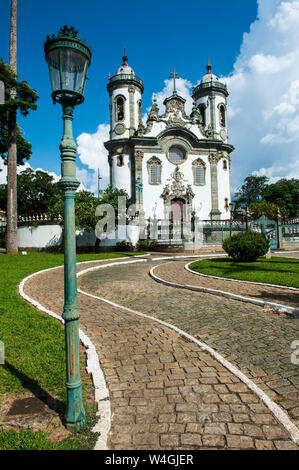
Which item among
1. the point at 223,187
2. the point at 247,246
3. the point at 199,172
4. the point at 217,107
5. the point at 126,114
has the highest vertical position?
the point at 217,107

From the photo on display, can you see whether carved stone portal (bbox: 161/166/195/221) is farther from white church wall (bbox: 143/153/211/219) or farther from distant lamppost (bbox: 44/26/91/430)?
distant lamppost (bbox: 44/26/91/430)

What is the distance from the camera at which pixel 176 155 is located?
35344mm

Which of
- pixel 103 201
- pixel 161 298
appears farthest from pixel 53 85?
pixel 103 201

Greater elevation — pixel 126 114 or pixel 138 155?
pixel 126 114

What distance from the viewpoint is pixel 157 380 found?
349 centimetres

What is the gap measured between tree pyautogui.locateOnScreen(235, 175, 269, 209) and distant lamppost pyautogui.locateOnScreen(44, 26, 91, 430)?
215ft

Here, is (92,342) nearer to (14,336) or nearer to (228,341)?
(14,336)

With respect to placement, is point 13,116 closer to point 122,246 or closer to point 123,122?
point 122,246

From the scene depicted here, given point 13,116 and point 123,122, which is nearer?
point 13,116

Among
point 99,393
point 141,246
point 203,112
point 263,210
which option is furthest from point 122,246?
point 203,112

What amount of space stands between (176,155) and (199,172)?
3.39 metres

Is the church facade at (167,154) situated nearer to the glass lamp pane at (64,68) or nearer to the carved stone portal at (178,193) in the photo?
the carved stone portal at (178,193)

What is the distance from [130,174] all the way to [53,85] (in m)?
32.5

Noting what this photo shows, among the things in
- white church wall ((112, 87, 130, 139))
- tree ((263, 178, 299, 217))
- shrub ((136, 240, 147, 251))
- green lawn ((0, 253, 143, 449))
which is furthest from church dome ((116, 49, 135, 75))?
green lawn ((0, 253, 143, 449))
